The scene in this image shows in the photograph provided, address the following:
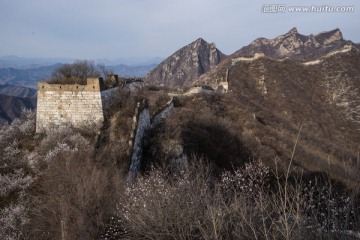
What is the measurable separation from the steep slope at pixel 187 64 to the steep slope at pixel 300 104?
4870 cm

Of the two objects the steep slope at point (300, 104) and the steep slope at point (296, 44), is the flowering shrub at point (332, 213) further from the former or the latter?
the steep slope at point (296, 44)

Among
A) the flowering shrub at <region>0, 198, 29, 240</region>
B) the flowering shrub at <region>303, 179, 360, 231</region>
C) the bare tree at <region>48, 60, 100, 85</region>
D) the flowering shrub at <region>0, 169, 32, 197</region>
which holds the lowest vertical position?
the flowering shrub at <region>0, 198, 29, 240</region>

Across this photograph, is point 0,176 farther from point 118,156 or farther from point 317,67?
point 317,67

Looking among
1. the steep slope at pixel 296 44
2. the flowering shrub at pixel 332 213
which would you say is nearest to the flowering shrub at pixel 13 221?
the flowering shrub at pixel 332 213

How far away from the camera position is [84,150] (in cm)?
1323

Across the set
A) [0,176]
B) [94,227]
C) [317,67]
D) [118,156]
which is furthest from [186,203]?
[317,67]

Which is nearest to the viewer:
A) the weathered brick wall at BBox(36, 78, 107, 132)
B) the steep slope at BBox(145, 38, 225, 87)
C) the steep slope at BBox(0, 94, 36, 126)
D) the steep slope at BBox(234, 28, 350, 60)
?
the weathered brick wall at BBox(36, 78, 107, 132)

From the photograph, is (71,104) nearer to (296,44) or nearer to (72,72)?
(72,72)

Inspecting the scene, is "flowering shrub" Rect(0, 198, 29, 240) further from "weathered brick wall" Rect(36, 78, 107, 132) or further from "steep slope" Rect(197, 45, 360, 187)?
"steep slope" Rect(197, 45, 360, 187)

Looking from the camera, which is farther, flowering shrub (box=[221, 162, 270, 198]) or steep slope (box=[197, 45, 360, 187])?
steep slope (box=[197, 45, 360, 187])

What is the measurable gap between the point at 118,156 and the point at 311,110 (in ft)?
119

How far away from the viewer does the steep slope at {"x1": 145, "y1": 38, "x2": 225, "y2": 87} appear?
352 ft

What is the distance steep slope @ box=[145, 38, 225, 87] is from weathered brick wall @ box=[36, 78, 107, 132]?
288 ft

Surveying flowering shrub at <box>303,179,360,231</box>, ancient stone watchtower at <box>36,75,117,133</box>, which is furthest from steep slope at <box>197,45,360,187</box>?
flowering shrub at <box>303,179,360,231</box>
